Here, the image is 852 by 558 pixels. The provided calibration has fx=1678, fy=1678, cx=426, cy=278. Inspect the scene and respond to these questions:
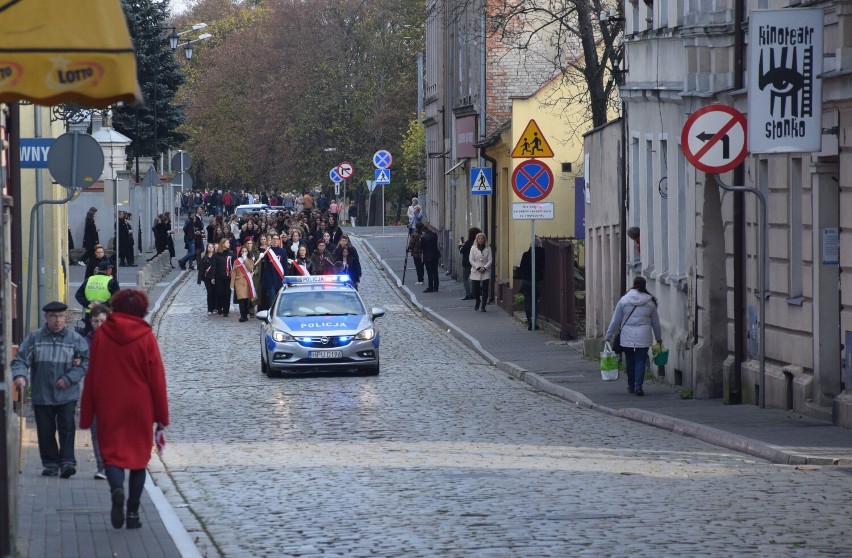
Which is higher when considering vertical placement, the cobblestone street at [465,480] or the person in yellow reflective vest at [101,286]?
the person in yellow reflective vest at [101,286]

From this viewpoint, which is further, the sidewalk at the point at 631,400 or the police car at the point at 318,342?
the police car at the point at 318,342

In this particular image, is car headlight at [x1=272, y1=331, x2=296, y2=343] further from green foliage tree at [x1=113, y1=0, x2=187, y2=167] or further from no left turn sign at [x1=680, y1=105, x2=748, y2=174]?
green foliage tree at [x1=113, y1=0, x2=187, y2=167]

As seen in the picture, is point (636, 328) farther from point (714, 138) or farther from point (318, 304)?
point (318, 304)

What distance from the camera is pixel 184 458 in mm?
15758

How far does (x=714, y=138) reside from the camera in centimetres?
1769

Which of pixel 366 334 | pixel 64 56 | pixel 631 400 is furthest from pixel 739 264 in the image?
pixel 64 56

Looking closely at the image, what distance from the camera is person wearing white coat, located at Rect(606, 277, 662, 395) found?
2133cm

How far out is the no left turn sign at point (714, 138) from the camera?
17641 millimetres

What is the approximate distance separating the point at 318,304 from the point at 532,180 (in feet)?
16.1

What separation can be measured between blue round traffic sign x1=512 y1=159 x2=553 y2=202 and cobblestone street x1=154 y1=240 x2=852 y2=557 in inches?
242

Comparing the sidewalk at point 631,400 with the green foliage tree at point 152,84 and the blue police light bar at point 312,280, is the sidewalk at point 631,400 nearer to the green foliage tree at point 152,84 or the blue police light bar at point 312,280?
the blue police light bar at point 312,280

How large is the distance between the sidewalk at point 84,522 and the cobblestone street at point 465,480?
308 mm

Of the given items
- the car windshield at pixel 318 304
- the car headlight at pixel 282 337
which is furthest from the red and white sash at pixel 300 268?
the car headlight at pixel 282 337

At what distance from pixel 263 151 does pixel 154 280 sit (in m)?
50.0
